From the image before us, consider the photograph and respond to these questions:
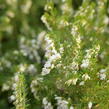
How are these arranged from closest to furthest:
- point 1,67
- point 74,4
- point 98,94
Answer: point 98,94
point 1,67
point 74,4

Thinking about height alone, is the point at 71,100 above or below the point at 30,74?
below

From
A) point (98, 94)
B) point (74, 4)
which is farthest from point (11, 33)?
point (98, 94)

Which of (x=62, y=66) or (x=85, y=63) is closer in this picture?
(x=85, y=63)

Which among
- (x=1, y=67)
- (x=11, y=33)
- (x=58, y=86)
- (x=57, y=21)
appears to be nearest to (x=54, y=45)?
(x=58, y=86)

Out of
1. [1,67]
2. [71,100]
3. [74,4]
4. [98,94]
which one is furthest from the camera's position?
[74,4]

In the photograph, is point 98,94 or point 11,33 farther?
point 11,33

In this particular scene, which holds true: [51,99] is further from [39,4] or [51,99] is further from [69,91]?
[39,4]

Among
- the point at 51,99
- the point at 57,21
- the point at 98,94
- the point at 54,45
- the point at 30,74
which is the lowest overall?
the point at 98,94
